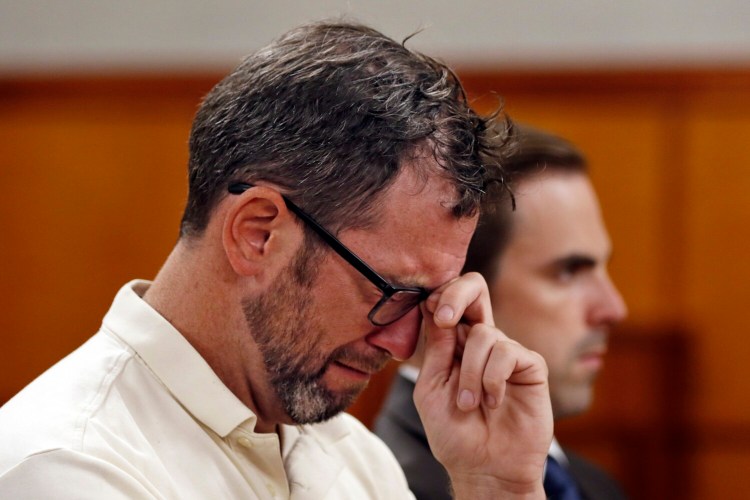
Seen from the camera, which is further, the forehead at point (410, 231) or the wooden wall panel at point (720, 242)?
the wooden wall panel at point (720, 242)

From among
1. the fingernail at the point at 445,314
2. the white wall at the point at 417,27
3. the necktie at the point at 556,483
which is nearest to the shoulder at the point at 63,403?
the fingernail at the point at 445,314

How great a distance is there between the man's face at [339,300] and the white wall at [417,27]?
2.98m

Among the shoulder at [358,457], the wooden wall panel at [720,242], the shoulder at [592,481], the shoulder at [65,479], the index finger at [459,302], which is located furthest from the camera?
the wooden wall panel at [720,242]

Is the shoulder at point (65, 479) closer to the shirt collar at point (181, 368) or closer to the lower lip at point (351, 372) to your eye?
the shirt collar at point (181, 368)

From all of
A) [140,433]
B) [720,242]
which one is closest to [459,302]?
[140,433]

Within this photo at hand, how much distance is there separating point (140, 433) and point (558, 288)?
121 centimetres

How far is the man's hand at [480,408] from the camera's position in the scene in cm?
161

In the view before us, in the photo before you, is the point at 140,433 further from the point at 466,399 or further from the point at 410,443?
the point at 410,443

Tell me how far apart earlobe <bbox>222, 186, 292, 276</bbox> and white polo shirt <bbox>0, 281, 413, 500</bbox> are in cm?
14

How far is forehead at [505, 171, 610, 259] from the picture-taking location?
2336 mm

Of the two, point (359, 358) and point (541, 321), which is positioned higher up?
Answer: point (359, 358)

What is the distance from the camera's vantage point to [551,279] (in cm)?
235

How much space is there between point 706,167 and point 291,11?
72.9 inches

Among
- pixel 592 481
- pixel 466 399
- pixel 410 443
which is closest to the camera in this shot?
pixel 466 399
